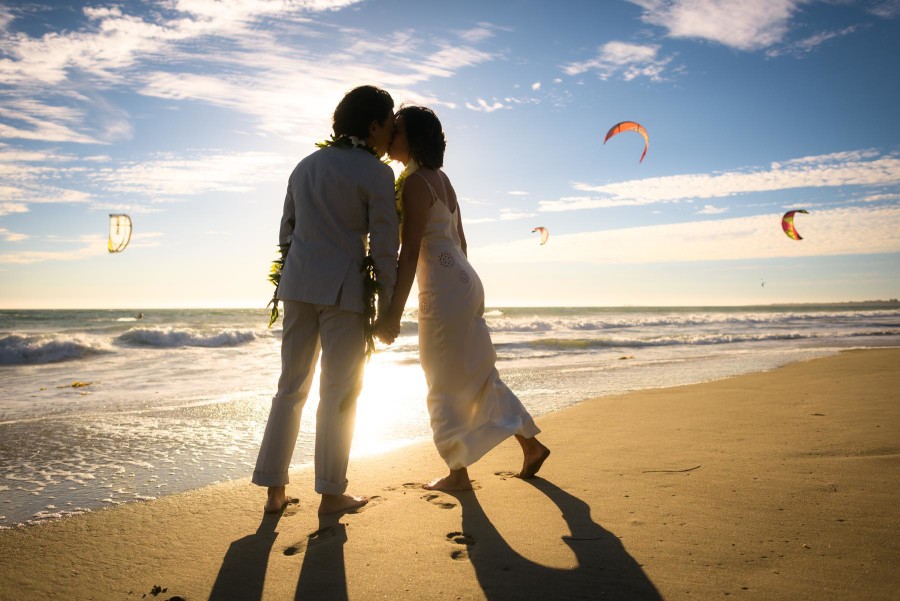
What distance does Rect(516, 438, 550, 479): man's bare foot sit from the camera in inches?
123

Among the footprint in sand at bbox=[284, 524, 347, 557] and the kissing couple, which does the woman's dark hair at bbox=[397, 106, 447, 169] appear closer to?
the kissing couple

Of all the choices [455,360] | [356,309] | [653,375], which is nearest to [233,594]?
[356,309]

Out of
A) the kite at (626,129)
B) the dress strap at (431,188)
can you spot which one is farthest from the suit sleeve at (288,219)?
the kite at (626,129)

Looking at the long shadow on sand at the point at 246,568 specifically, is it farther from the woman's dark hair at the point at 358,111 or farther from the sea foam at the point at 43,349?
the sea foam at the point at 43,349

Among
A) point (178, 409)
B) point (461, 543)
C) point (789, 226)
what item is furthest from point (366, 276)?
point (789, 226)

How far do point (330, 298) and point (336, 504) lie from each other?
92cm

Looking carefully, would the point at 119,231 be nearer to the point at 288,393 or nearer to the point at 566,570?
the point at 288,393

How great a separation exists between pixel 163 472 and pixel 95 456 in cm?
70

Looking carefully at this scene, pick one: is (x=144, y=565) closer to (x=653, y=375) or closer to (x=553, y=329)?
(x=653, y=375)

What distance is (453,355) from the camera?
3053 mm

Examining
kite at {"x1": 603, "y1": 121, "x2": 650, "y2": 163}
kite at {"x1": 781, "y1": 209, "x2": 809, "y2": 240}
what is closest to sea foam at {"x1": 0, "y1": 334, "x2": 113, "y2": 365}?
kite at {"x1": 603, "y1": 121, "x2": 650, "y2": 163}

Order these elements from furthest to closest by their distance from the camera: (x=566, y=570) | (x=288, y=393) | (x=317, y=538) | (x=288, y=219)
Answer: (x=288, y=219) → (x=288, y=393) → (x=317, y=538) → (x=566, y=570)

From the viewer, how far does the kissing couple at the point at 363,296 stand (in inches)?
106

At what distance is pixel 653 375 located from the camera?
8.11m
